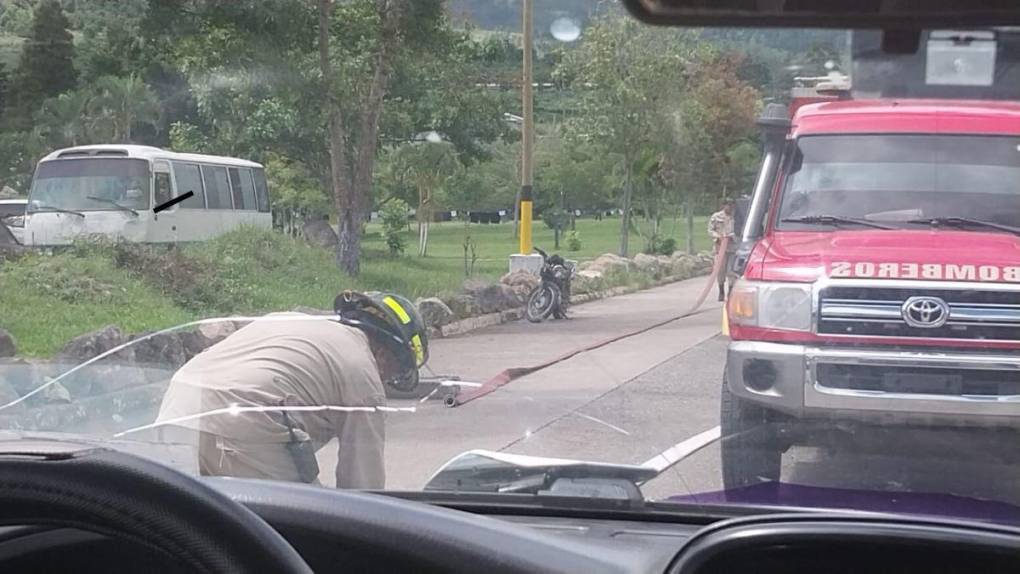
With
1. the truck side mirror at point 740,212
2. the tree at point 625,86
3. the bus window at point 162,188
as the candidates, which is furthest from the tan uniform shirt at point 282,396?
the truck side mirror at point 740,212

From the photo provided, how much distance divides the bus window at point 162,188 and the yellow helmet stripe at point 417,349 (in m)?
1.15

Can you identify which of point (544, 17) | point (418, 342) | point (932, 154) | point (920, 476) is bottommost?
point (920, 476)

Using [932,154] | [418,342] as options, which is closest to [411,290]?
[418,342]

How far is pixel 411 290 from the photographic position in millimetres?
5797

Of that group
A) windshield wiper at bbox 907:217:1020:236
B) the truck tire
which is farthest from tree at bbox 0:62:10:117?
windshield wiper at bbox 907:217:1020:236

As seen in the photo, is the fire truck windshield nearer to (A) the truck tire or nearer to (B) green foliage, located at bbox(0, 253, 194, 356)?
(A) the truck tire

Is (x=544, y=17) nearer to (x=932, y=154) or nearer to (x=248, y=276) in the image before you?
(x=248, y=276)

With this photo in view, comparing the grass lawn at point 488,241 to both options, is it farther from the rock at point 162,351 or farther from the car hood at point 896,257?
the rock at point 162,351

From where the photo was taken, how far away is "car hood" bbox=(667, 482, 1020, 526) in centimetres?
329

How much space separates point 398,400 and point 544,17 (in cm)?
134

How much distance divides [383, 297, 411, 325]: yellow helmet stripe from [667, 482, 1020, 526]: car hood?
142 centimetres

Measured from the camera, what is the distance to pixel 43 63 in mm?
4109

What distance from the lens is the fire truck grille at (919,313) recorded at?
5.47m

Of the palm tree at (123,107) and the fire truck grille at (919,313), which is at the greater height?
the palm tree at (123,107)
